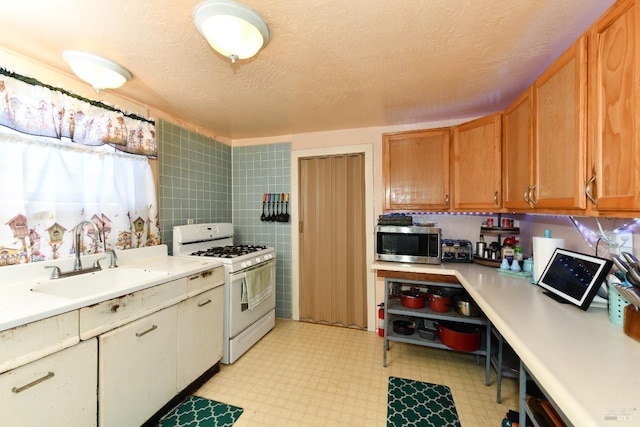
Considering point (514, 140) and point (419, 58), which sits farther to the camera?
point (514, 140)

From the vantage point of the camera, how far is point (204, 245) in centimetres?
275

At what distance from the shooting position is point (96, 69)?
5.20 feet

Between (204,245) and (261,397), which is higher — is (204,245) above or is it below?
above

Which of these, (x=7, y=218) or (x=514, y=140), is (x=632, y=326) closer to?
(x=514, y=140)

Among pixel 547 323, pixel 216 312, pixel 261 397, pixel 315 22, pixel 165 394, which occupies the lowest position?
pixel 261 397

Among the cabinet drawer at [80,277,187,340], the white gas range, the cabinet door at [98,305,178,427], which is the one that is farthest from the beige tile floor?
the cabinet drawer at [80,277,187,340]

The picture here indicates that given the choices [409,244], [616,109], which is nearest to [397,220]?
[409,244]

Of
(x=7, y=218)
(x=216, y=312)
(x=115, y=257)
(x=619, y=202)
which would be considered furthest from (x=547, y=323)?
(x=7, y=218)

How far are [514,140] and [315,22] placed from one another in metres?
1.53

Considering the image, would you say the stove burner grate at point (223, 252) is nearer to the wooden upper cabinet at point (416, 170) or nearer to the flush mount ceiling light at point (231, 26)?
the wooden upper cabinet at point (416, 170)

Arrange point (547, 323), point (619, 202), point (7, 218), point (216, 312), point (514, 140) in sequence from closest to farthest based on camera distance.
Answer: point (619, 202), point (547, 323), point (7, 218), point (514, 140), point (216, 312)

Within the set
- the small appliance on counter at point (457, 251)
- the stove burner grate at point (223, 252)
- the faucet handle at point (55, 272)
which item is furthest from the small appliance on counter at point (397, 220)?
the faucet handle at point (55, 272)

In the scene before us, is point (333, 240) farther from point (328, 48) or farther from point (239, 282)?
point (328, 48)

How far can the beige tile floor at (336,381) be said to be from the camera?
67.6 inches
